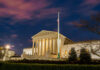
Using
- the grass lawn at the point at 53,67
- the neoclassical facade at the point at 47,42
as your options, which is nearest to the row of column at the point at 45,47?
the neoclassical facade at the point at 47,42

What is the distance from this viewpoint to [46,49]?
7000 centimetres

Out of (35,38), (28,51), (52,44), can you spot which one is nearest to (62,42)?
(52,44)

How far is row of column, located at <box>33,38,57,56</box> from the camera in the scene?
215 ft

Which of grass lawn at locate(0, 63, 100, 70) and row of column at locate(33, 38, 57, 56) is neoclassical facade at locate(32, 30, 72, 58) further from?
grass lawn at locate(0, 63, 100, 70)

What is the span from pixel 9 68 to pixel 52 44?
166ft

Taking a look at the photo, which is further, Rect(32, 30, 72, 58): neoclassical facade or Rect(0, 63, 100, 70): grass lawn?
Rect(32, 30, 72, 58): neoclassical facade

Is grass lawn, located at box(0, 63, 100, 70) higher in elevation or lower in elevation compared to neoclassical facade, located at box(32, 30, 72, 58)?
lower

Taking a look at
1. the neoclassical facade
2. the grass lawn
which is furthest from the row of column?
the grass lawn

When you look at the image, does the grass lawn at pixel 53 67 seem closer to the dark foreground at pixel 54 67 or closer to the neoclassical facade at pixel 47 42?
the dark foreground at pixel 54 67

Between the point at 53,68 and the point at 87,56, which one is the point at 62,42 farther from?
the point at 53,68

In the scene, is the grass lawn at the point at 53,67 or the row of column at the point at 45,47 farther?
the row of column at the point at 45,47

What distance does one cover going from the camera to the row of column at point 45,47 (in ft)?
215

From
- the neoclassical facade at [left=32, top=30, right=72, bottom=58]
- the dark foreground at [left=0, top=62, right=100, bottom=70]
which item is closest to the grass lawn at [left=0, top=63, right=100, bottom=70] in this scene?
the dark foreground at [left=0, top=62, right=100, bottom=70]

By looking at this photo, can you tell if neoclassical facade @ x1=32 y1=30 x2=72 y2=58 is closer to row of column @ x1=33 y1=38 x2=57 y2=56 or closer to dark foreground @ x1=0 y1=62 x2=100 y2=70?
row of column @ x1=33 y1=38 x2=57 y2=56
